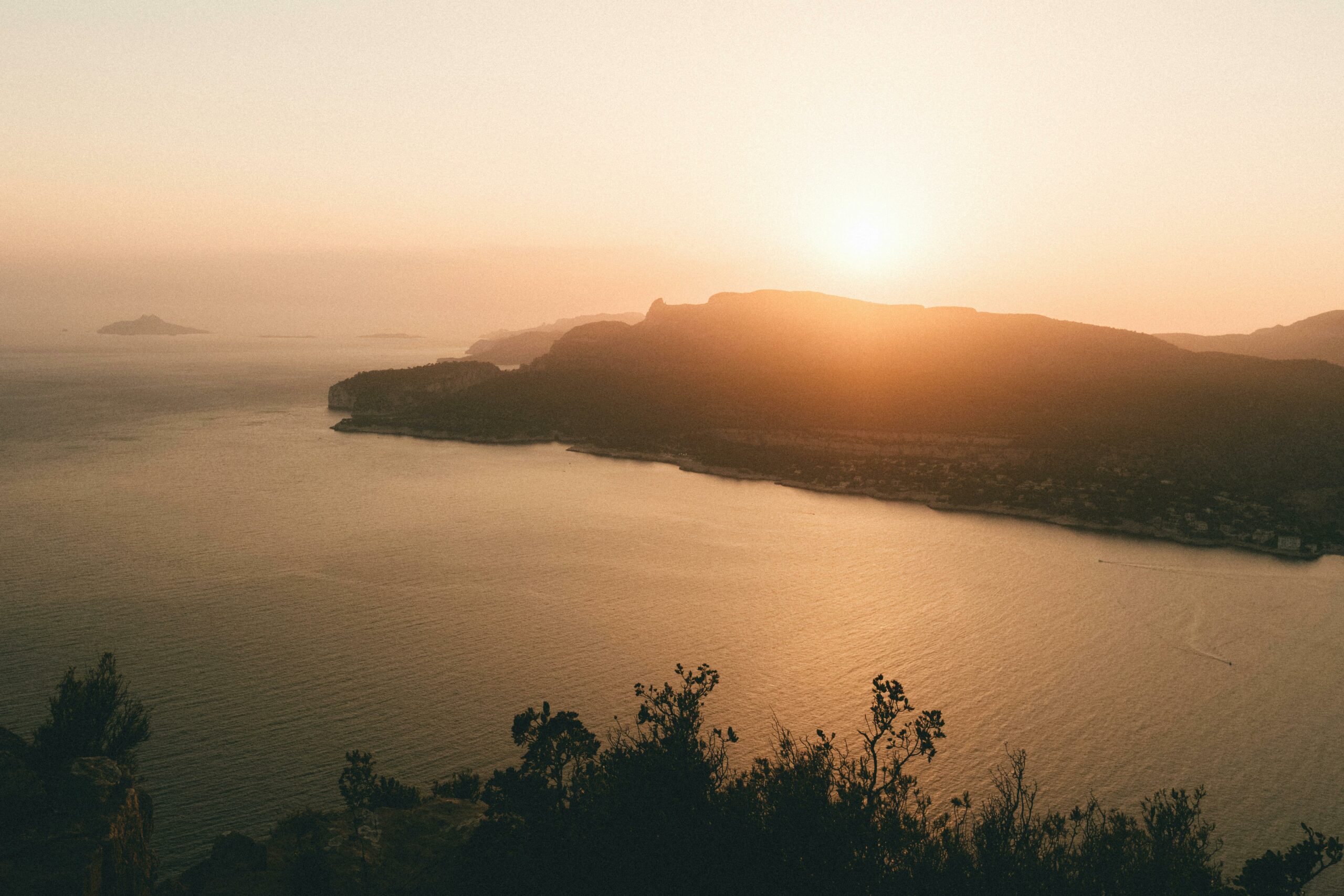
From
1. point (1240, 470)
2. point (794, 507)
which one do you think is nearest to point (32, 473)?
point (794, 507)

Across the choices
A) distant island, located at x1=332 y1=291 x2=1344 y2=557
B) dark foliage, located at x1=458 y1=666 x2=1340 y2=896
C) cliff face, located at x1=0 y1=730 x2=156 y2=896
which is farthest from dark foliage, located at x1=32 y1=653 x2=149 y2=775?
distant island, located at x1=332 y1=291 x2=1344 y2=557

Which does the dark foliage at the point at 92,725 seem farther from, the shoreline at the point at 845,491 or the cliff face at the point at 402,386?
the cliff face at the point at 402,386

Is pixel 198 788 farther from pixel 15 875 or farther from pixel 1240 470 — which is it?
pixel 1240 470

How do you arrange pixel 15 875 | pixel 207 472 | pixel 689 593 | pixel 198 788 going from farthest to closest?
pixel 207 472
pixel 689 593
pixel 198 788
pixel 15 875

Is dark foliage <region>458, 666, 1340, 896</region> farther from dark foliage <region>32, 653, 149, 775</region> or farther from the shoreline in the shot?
the shoreline

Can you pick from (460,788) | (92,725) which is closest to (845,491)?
(460,788)

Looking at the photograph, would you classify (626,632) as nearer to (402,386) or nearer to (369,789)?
(369,789)
